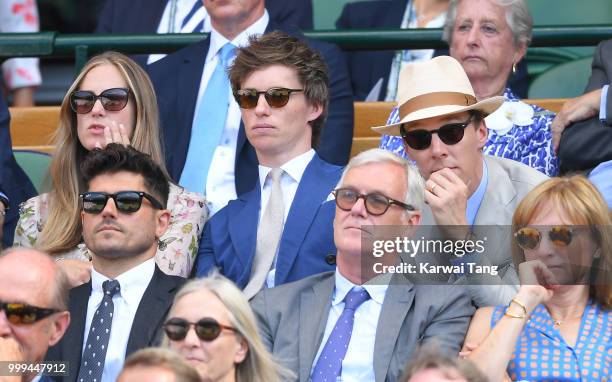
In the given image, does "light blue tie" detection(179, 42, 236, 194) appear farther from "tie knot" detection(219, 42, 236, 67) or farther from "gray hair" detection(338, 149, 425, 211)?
"gray hair" detection(338, 149, 425, 211)

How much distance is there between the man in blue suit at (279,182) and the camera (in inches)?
245

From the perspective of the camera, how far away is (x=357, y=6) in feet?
28.1

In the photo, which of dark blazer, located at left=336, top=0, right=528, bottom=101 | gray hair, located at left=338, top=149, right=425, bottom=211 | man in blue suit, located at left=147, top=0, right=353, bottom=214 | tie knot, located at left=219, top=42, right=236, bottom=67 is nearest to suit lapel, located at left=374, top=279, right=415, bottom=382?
gray hair, located at left=338, top=149, right=425, bottom=211

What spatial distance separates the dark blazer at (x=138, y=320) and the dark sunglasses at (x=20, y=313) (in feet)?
1.38

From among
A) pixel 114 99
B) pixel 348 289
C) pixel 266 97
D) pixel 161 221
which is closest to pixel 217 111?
pixel 114 99

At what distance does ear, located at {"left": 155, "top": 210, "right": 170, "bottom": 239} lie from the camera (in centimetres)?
598

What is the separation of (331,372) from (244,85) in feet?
5.12

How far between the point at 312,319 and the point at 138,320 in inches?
26.7

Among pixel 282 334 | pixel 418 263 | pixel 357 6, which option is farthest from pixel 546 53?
pixel 282 334

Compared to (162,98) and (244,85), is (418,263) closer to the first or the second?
(244,85)

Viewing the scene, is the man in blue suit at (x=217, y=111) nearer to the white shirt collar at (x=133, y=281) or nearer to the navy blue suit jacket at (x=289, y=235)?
the navy blue suit jacket at (x=289, y=235)

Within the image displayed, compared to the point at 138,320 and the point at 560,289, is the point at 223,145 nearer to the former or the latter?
the point at 138,320

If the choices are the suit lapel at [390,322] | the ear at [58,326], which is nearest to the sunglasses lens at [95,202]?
the ear at [58,326]

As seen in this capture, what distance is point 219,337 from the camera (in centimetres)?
507
